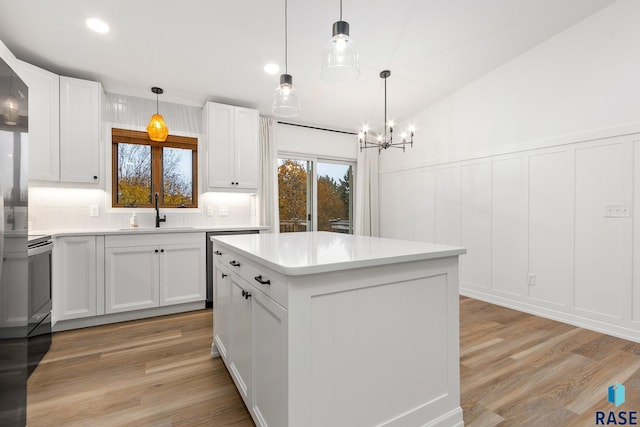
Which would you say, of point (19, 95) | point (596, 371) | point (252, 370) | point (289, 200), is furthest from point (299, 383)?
point (289, 200)

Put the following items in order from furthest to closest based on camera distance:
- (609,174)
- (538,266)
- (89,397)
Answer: (538,266) → (609,174) → (89,397)

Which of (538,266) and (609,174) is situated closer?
(609,174)

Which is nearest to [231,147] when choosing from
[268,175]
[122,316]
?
[268,175]

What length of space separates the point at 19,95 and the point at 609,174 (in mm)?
4375

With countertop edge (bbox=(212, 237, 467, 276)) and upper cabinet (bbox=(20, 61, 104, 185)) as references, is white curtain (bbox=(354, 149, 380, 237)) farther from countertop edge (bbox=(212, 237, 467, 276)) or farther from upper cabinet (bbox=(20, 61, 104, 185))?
countertop edge (bbox=(212, 237, 467, 276))

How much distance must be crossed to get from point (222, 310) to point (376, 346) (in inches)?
49.9

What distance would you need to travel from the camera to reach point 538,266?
3.48 metres

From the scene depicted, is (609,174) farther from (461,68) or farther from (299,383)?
(299,383)

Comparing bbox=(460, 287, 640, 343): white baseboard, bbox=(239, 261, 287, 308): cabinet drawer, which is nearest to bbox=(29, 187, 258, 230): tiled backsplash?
bbox=(239, 261, 287, 308): cabinet drawer

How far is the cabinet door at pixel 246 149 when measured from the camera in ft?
13.1

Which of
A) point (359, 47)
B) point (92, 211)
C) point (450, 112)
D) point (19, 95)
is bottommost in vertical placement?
point (92, 211)

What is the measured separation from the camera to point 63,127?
306 cm

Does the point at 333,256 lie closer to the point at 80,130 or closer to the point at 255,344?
the point at 255,344

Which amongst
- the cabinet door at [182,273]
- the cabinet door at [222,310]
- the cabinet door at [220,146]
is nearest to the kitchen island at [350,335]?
the cabinet door at [222,310]
